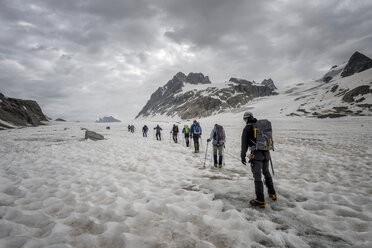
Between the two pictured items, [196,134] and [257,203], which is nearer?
[257,203]

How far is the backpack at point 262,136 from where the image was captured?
4.68m

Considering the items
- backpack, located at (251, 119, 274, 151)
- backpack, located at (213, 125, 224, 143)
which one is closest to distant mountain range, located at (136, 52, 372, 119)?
backpack, located at (213, 125, 224, 143)

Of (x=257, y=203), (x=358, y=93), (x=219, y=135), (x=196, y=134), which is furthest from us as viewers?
(x=358, y=93)

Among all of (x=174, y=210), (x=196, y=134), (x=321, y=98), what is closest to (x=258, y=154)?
(x=174, y=210)

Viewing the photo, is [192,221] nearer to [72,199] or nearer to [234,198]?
[234,198]

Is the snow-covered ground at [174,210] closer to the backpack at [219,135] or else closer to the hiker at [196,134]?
the backpack at [219,135]

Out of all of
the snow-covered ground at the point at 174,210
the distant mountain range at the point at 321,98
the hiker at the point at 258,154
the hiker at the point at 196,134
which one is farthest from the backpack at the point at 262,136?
the distant mountain range at the point at 321,98

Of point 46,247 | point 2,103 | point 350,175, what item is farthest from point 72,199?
point 2,103

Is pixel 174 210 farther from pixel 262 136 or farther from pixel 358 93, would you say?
pixel 358 93

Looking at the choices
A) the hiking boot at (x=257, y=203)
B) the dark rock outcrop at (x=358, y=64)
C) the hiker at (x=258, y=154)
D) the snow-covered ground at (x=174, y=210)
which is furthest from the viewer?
the dark rock outcrop at (x=358, y=64)

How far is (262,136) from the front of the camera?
15.5 ft

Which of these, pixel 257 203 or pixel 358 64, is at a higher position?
pixel 358 64

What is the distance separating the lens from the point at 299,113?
6019 cm

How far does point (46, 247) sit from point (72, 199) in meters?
2.22
